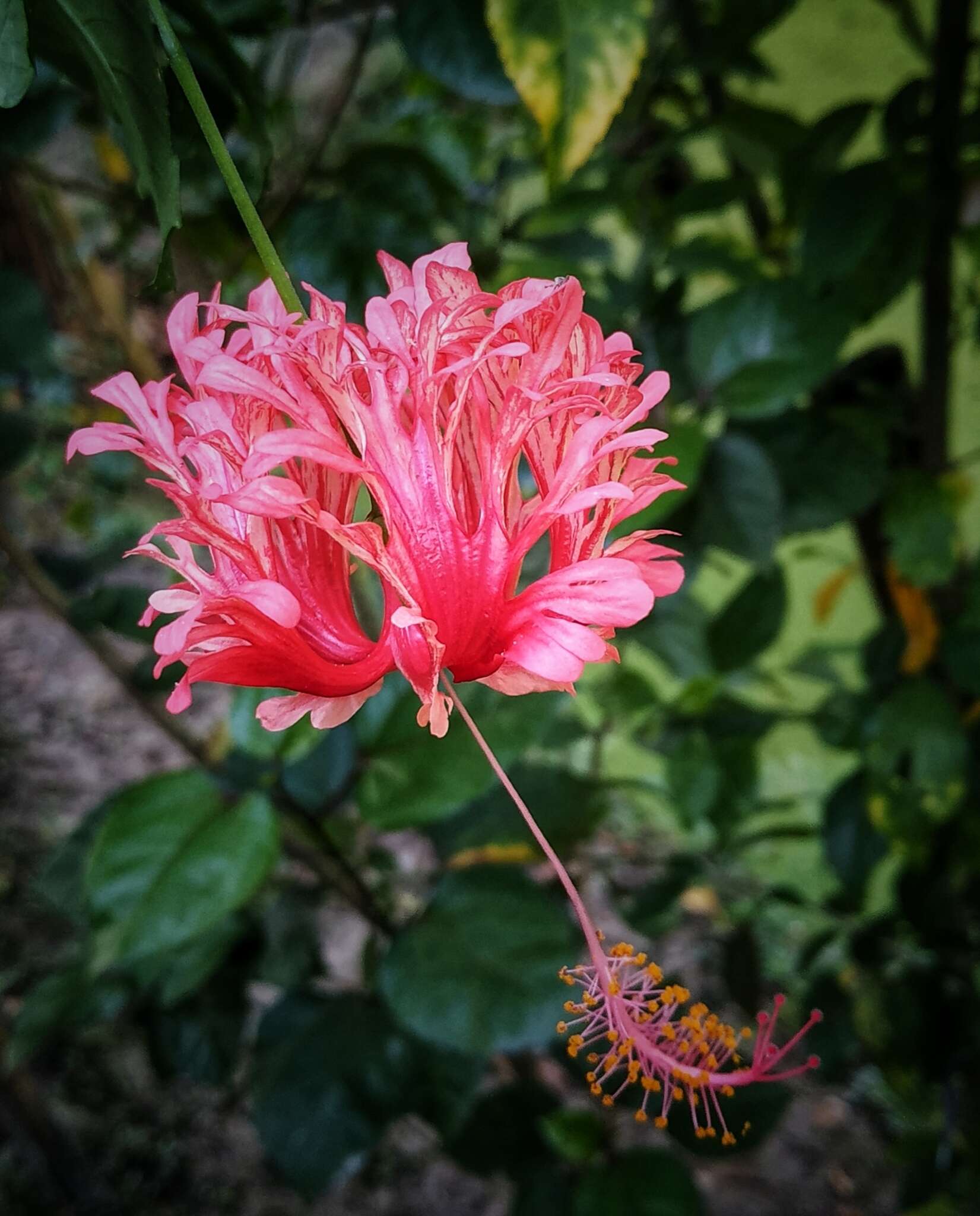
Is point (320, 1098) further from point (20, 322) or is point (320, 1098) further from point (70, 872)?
point (20, 322)

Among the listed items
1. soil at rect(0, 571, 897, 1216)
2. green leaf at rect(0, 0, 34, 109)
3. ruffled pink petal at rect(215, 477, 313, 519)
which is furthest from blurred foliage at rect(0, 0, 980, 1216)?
soil at rect(0, 571, 897, 1216)

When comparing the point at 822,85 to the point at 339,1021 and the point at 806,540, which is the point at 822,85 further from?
the point at 339,1021

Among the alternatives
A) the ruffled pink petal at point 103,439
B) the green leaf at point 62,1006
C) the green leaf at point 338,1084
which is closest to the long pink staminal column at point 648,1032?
the ruffled pink petal at point 103,439

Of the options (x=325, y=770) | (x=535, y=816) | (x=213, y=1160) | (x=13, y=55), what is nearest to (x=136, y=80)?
(x=13, y=55)

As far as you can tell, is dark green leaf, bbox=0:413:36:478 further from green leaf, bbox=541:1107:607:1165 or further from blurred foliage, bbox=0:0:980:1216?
green leaf, bbox=541:1107:607:1165

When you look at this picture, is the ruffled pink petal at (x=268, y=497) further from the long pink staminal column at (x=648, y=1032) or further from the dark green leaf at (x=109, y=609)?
the dark green leaf at (x=109, y=609)

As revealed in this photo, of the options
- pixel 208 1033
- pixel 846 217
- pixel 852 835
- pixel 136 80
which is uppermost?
pixel 136 80

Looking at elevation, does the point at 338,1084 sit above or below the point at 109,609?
below

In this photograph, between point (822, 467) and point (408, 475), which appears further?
point (822, 467)
